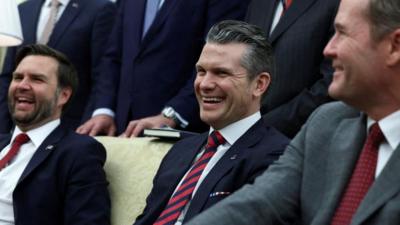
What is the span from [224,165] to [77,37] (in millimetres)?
1958

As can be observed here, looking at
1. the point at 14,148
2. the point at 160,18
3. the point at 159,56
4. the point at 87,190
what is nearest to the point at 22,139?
the point at 14,148

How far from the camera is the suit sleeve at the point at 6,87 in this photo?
4824 millimetres

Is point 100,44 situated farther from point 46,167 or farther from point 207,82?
point 207,82

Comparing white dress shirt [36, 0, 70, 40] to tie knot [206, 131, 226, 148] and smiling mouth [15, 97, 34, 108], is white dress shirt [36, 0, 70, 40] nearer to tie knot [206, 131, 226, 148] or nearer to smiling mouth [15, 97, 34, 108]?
smiling mouth [15, 97, 34, 108]

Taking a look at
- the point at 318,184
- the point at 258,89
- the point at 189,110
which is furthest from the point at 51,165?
the point at 318,184

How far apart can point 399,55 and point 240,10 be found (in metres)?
2.28

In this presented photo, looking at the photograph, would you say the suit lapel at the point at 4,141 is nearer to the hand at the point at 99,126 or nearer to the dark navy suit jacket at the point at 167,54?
the hand at the point at 99,126

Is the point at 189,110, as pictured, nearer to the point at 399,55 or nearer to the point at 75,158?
the point at 75,158

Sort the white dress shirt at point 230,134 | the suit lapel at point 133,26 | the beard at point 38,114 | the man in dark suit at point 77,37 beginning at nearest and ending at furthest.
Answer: the white dress shirt at point 230,134 < the beard at point 38,114 < the suit lapel at point 133,26 < the man in dark suit at point 77,37

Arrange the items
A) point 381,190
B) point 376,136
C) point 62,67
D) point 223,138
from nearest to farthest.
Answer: point 381,190 < point 376,136 < point 223,138 < point 62,67

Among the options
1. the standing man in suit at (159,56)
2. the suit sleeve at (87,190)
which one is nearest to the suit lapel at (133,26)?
the standing man in suit at (159,56)

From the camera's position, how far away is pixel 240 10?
4.28 metres

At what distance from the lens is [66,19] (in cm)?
489

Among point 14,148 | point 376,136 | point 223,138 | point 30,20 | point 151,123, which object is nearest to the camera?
point 376,136
